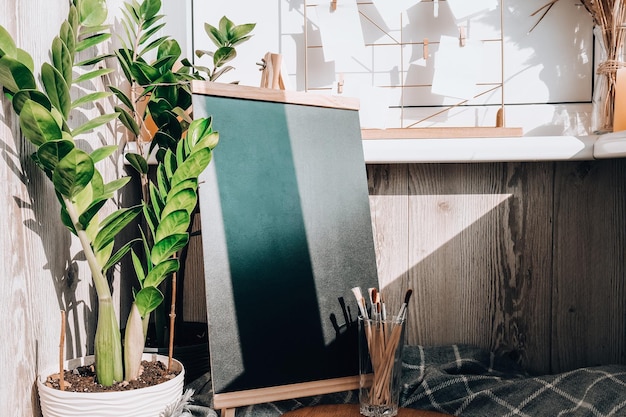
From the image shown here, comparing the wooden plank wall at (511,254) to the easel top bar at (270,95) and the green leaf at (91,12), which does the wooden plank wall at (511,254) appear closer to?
the easel top bar at (270,95)

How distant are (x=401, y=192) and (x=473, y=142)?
0.85 feet

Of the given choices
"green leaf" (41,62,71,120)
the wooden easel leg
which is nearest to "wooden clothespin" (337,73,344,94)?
"green leaf" (41,62,71,120)

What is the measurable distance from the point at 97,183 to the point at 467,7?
3.70ft

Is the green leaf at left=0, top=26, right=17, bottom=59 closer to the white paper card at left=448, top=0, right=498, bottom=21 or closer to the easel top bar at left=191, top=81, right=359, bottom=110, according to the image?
the easel top bar at left=191, top=81, right=359, bottom=110

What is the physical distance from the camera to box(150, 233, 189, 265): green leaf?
983 mm

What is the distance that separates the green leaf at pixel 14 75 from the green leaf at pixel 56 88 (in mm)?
38

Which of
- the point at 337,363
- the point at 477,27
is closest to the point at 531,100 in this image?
the point at 477,27

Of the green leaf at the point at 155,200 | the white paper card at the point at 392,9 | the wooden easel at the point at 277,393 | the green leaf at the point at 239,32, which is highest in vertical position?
the white paper card at the point at 392,9

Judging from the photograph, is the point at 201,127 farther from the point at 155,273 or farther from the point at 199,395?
the point at 199,395

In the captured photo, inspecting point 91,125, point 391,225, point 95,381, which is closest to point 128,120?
point 91,125

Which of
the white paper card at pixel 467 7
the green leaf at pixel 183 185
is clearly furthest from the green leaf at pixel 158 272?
the white paper card at pixel 467 7

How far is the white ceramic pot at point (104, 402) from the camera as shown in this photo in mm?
912

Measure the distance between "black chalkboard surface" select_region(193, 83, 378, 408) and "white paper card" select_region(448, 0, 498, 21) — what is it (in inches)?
20.6

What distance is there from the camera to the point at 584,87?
1514 millimetres
